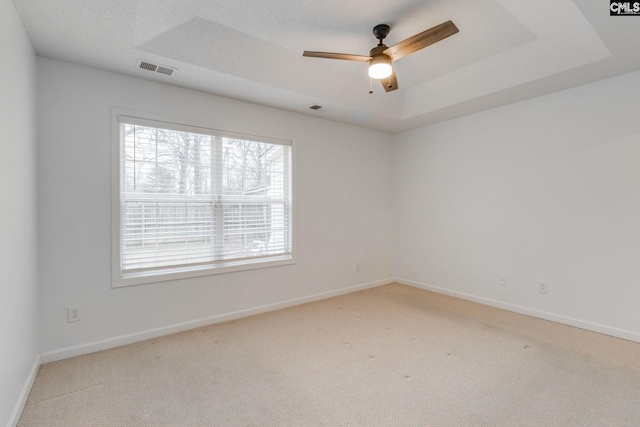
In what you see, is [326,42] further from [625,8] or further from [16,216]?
[16,216]

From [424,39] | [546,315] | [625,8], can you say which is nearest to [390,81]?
[424,39]

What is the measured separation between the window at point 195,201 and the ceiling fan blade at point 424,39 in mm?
1872

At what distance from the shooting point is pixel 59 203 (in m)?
2.62

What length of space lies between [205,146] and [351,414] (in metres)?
2.81

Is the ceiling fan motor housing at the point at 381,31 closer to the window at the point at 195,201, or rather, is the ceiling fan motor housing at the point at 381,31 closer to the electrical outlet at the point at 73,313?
the window at the point at 195,201

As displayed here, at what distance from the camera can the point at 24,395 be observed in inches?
80.4

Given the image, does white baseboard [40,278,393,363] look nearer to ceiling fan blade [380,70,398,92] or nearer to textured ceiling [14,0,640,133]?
textured ceiling [14,0,640,133]

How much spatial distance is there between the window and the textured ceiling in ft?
1.86

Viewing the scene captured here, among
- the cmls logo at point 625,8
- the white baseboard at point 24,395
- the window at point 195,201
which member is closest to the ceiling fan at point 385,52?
the cmls logo at point 625,8

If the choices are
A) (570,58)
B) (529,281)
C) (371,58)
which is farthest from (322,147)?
(529,281)

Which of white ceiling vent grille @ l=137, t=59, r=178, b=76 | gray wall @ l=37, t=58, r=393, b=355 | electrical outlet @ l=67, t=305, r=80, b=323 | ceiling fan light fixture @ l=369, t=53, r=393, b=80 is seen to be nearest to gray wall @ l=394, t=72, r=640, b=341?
gray wall @ l=37, t=58, r=393, b=355

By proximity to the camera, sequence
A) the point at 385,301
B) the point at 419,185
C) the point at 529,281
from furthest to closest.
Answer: the point at 419,185 < the point at 385,301 < the point at 529,281

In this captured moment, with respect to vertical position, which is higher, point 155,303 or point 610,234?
point 610,234

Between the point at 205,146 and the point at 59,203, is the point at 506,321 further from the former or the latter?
the point at 59,203
